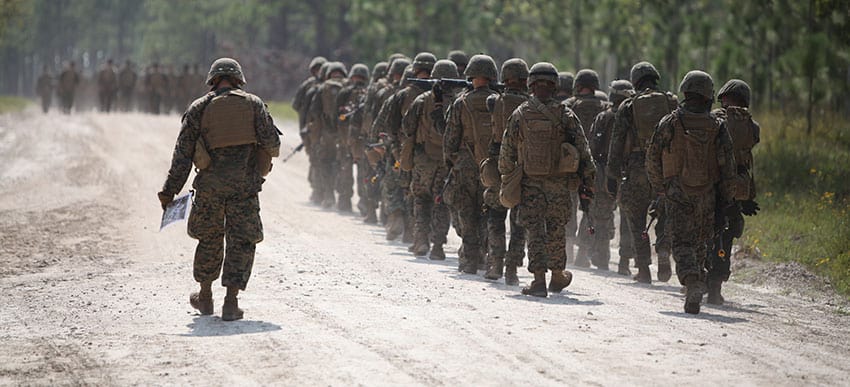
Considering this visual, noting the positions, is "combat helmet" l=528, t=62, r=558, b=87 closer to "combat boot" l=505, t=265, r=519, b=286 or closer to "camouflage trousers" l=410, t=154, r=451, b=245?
"combat boot" l=505, t=265, r=519, b=286

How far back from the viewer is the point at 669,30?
2933 cm

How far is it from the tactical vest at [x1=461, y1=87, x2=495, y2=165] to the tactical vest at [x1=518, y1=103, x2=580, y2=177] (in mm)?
1311

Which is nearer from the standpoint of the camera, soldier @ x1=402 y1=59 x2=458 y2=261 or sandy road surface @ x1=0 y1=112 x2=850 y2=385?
sandy road surface @ x1=0 y1=112 x2=850 y2=385

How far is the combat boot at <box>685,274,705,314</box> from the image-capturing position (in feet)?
34.9

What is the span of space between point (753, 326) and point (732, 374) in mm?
2237

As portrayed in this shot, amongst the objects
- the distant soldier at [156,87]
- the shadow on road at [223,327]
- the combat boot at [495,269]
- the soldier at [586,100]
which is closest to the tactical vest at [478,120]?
the combat boot at [495,269]

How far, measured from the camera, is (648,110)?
1286 centimetres

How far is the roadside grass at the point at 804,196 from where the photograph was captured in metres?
14.3

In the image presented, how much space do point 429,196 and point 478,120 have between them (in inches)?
83.2

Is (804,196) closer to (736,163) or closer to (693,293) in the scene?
(736,163)

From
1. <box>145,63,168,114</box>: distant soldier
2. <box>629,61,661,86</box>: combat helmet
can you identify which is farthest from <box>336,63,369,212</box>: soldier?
<box>145,63,168,114</box>: distant soldier

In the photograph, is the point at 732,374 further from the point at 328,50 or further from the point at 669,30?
the point at 328,50

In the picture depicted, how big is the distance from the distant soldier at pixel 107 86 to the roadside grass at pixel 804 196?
30.8 m

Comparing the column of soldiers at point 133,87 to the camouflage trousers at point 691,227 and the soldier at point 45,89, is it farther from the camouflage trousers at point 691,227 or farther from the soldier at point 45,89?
the camouflage trousers at point 691,227
